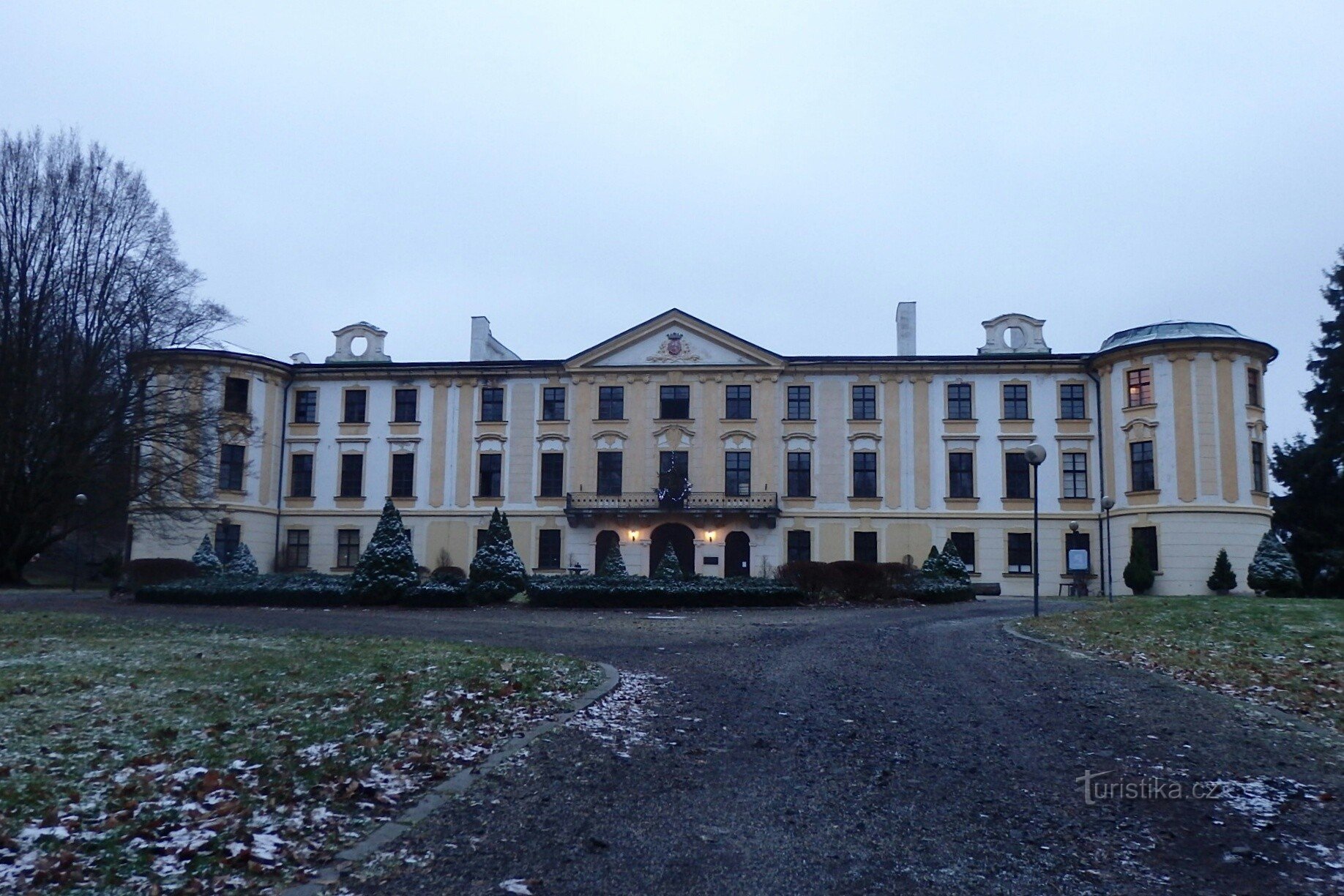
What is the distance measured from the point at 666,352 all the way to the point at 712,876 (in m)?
38.3

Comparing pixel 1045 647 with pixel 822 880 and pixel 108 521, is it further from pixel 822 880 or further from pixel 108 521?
pixel 108 521

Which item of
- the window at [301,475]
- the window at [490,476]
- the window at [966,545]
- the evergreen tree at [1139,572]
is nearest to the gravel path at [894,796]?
the evergreen tree at [1139,572]

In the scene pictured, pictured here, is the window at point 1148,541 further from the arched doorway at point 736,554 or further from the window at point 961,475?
the arched doorway at point 736,554

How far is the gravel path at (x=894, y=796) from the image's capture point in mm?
5203

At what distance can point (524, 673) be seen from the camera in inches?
455

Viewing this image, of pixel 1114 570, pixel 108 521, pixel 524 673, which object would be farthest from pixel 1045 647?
pixel 108 521

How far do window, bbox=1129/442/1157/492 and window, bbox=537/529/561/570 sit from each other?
22051 mm

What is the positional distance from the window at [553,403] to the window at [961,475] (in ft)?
51.9

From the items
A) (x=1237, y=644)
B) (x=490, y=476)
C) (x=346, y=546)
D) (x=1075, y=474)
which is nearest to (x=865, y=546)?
(x=1075, y=474)

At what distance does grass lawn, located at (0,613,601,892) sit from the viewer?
5152mm

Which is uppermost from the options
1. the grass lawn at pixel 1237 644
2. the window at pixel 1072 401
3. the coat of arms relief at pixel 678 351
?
the coat of arms relief at pixel 678 351

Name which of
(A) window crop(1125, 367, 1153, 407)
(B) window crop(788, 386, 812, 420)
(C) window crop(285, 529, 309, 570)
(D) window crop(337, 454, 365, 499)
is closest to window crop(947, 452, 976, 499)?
(B) window crop(788, 386, 812, 420)

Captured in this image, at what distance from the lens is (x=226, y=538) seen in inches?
1651

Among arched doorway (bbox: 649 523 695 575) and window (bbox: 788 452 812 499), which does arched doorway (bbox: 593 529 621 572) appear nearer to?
arched doorway (bbox: 649 523 695 575)
